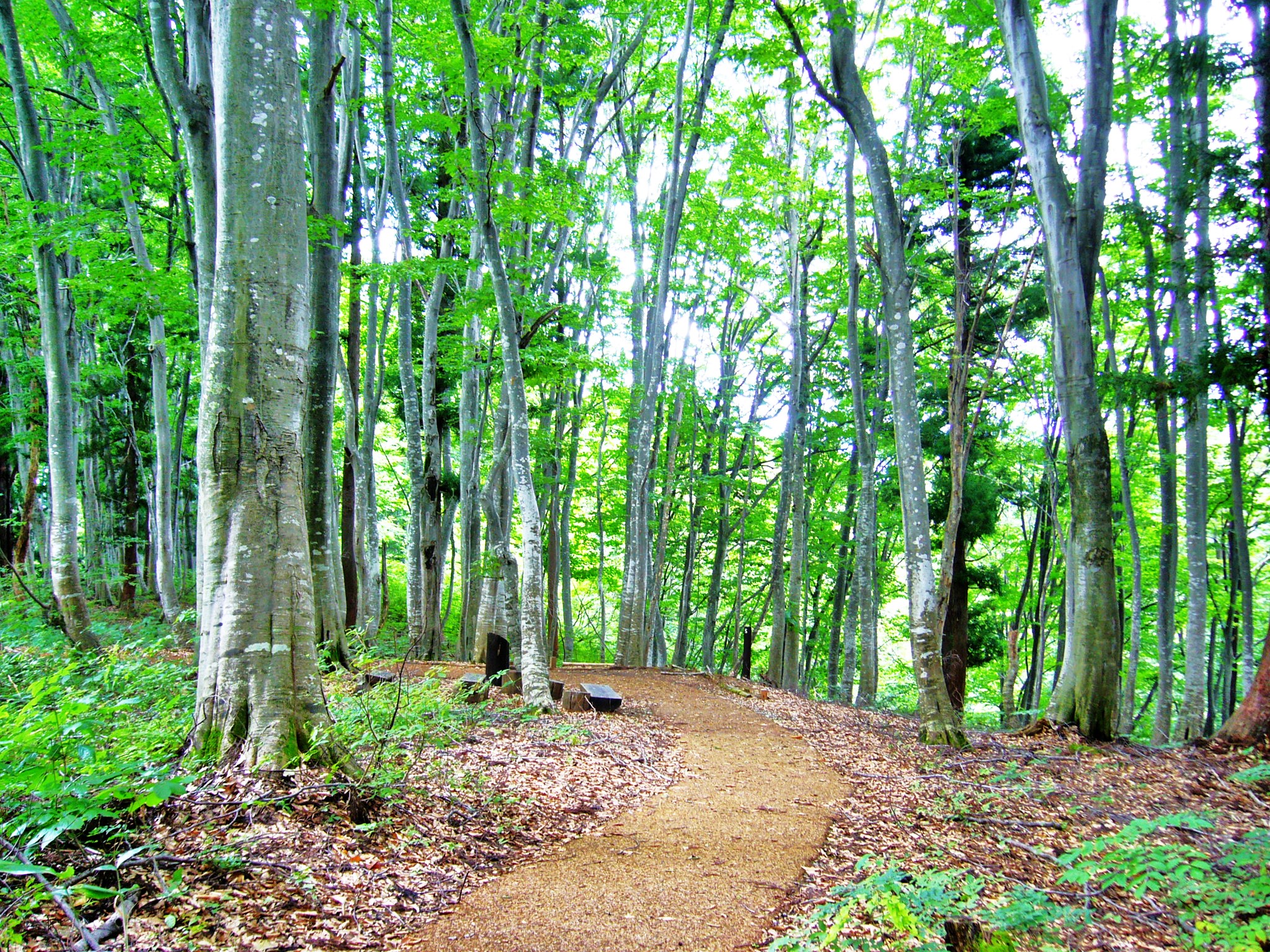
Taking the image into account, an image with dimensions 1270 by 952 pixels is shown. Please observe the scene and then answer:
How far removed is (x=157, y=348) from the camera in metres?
11.5

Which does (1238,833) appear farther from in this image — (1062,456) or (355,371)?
(1062,456)

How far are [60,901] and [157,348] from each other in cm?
1152

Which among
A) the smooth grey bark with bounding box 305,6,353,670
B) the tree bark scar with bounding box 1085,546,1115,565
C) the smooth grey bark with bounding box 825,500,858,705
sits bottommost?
the smooth grey bark with bounding box 825,500,858,705

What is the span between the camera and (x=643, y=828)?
187 inches

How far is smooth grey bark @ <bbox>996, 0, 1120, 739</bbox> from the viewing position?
724 centimetres

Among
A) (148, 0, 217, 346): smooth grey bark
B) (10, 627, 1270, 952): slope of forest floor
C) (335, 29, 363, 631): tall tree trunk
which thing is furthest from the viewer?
(335, 29, 363, 631): tall tree trunk

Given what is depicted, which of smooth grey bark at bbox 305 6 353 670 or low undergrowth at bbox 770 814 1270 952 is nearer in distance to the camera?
low undergrowth at bbox 770 814 1270 952

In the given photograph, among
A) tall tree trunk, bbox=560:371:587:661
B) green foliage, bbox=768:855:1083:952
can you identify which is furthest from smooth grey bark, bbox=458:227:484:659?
green foliage, bbox=768:855:1083:952

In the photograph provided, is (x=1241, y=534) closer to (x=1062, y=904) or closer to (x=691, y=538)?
(x=1062, y=904)

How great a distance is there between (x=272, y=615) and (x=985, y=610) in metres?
17.4

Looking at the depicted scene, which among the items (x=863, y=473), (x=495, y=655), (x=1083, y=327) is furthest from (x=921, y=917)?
(x=863, y=473)

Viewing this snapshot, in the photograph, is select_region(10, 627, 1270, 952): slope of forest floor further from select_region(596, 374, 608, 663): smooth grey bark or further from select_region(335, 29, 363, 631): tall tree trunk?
select_region(596, 374, 608, 663): smooth grey bark

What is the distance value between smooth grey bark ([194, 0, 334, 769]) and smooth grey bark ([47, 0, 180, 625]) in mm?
5905

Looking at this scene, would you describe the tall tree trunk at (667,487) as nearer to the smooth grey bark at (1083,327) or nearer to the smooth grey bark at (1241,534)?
Result: the smooth grey bark at (1083,327)
